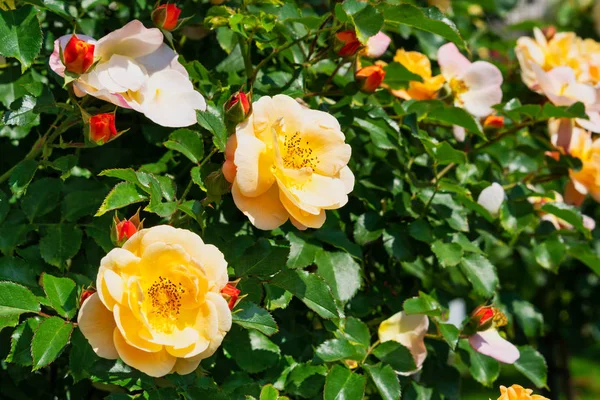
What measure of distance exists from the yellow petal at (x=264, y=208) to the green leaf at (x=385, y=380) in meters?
0.32

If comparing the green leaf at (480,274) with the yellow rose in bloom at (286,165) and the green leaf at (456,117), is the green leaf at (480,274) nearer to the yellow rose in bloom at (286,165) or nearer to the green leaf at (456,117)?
the green leaf at (456,117)

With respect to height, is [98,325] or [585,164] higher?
[98,325]

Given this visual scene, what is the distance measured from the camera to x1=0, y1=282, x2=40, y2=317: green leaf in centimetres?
92

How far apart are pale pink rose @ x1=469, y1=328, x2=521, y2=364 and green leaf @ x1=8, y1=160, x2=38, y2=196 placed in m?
0.70

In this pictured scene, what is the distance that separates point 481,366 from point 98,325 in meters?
0.69

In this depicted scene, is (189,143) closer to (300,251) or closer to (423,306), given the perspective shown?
(300,251)

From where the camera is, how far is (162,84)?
1035 millimetres

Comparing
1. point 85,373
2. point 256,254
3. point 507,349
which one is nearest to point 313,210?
point 256,254

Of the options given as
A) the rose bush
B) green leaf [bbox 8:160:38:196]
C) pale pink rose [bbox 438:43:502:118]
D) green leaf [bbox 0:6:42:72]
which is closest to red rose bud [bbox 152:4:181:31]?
the rose bush

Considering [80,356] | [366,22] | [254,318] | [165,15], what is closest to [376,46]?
[366,22]

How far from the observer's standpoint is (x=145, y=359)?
0.84 meters

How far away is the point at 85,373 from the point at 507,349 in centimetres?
64

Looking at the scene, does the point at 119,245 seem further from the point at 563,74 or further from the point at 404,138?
the point at 563,74

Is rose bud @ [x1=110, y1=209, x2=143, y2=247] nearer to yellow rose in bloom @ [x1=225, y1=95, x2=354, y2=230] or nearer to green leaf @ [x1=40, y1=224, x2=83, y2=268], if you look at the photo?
yellow rose in bloom @ [x1=225, y1=95, x2=354, y2=230]
